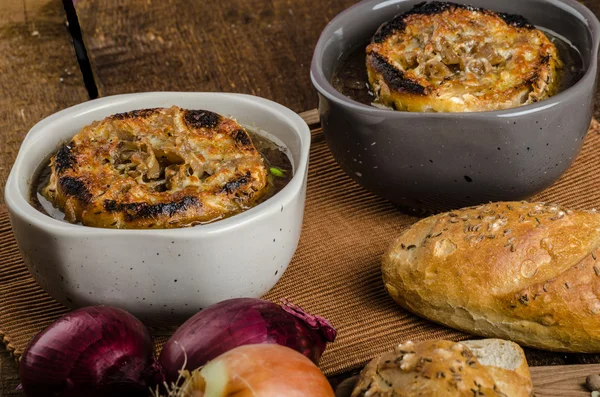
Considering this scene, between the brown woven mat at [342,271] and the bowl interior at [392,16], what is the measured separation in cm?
32

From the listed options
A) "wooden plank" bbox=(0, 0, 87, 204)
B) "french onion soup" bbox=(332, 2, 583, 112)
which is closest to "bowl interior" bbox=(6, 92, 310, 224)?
"french onion soup" bbox=(332, 2, 583, 112)

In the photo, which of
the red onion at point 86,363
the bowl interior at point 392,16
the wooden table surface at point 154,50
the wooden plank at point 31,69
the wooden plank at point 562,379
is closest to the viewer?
the red onion at point 86,363

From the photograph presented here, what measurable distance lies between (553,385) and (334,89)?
0.89 meters

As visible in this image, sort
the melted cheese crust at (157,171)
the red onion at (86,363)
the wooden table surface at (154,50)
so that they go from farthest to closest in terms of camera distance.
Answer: the wooden table surface at (154,50) → the melted cheese crust at (157,171) → the red onion at (86,363)

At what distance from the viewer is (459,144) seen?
2199mm

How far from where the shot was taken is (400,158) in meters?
2.26

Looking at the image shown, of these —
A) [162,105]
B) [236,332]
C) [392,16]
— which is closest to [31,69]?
[162,105]

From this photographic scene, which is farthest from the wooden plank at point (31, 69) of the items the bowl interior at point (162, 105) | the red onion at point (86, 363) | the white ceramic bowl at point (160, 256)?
the red onion at point (86, 363)

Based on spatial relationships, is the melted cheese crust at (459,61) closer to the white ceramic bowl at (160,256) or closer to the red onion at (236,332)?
the white ceramic bowl at (160,256)

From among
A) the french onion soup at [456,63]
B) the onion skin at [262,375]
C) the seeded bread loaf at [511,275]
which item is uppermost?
the french onion soup at [456,63]

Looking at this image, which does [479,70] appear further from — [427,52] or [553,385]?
[553,385]

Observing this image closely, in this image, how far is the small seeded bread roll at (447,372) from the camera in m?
1.68

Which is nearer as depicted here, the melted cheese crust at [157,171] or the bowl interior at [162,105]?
the melted cheese crust at [157,171]

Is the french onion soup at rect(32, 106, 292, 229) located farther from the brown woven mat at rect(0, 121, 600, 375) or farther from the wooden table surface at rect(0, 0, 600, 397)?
the wooden table surface at rect(0, 0, 600, 397)
